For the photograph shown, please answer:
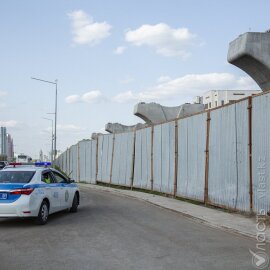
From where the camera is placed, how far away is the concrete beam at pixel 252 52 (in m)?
16.8

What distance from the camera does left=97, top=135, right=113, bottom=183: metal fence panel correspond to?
97.6 feet

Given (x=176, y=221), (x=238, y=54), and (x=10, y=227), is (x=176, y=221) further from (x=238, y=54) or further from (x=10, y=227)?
(x=238, y=54)

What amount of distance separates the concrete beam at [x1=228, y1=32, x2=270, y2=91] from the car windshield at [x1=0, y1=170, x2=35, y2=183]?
8.89 meters

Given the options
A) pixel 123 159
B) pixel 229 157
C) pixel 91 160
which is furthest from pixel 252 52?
pixel 91 160

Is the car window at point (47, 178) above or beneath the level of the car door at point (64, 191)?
Result: above

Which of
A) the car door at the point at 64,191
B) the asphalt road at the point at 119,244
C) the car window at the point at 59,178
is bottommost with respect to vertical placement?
the asphalt road at the point at 119,244

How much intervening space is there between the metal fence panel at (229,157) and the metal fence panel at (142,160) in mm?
7602

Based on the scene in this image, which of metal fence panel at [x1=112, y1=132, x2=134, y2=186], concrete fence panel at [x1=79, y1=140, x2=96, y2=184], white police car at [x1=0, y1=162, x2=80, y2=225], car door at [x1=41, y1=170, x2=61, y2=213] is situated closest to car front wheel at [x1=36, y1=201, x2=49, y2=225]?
white police car at [x1=0, y1=162, x2=80, y2=225]

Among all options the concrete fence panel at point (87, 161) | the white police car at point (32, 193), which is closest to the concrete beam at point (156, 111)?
the concrete fence panel at point (87, 161)

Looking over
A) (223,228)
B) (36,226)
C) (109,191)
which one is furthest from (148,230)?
(109,191)

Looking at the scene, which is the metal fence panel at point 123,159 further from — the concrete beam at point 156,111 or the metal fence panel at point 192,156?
the concrete beam at point 156,111

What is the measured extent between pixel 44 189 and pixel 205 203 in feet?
19.3

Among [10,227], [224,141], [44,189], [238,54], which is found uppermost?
[238,54]

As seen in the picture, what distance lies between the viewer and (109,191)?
24750 millimetres
